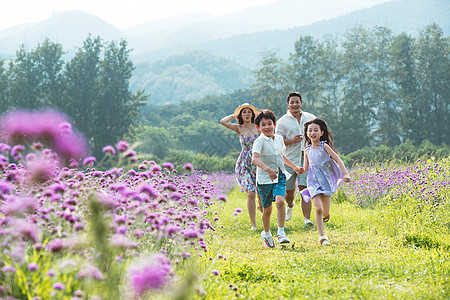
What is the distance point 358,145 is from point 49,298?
4269cm

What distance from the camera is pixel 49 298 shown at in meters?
2.28

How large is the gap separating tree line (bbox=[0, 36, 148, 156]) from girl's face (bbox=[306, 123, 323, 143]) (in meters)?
31.2

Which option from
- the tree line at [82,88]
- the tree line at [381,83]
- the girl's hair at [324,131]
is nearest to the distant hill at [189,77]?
the tree line at [381,83]

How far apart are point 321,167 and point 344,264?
78.0 inches

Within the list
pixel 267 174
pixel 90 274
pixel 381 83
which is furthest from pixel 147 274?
pixel 381 83

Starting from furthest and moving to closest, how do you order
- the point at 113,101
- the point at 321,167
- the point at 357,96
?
the point at 357,96, the point at 113,101, the point at 321,167

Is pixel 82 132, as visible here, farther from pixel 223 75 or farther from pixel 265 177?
pixel 223 75

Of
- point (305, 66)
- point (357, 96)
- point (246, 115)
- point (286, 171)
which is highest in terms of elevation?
point (305, 66)

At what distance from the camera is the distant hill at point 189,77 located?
156 metres

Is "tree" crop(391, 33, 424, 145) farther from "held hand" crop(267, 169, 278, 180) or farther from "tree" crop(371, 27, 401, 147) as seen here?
"held hand" crop(267, 169, 278, 180)

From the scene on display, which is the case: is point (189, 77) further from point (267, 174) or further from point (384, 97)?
point (267, 174)

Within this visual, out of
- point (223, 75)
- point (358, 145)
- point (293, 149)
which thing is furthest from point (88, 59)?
point (223, 75)

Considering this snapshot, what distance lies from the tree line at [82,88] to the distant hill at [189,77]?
108621 millimetres

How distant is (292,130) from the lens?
7.10 m
